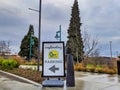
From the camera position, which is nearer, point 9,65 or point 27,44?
point 9,65

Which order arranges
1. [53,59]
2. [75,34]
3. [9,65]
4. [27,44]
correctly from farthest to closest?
[27,44], [75,34], [9,65], [53,59]

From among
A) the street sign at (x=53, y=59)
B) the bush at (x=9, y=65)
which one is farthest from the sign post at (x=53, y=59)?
the bush at (x=9, y=65)

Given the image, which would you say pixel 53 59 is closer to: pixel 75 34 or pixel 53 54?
pixel 53 54

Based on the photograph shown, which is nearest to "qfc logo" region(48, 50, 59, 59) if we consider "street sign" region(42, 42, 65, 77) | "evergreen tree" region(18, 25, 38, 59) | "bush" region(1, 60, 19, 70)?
"street sign" region(42, 42, 65, 77)

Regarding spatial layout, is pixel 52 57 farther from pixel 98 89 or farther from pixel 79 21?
pixel 79 21

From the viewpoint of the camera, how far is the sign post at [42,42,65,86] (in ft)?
35.1

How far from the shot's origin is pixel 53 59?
10789 mm

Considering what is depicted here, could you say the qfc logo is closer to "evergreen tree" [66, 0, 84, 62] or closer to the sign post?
the sign post

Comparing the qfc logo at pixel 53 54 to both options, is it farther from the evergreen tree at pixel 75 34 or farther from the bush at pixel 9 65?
the evergreen tree at pixel 75 34

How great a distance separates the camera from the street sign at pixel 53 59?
35.1 ft

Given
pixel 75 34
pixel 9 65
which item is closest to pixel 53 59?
pixel 9 65

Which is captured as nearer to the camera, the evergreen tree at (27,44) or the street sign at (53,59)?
the street sign at (53,59)

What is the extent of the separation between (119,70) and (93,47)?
16.0 metres

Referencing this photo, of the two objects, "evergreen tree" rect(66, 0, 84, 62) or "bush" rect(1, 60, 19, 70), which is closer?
"bush" rect(1, 60, 19, 70)
